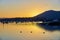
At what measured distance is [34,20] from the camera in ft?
105

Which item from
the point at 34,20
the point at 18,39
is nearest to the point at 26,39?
the point at 18,39

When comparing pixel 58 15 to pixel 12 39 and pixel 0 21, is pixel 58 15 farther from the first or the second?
pixel 12 39

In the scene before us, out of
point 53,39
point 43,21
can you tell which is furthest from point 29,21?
point 53,39

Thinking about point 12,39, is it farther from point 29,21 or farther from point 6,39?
point 29,21

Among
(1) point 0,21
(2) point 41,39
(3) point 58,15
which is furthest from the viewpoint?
(3) point 58,15

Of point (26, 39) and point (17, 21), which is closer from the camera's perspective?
point (26, 39)

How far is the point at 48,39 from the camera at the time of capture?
1230 centimetres

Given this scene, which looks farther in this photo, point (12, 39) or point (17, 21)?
point (17, 21)

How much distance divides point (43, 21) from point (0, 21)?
494 centimetres

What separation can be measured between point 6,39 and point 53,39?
7.34ft

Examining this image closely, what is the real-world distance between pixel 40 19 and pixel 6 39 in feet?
63.3

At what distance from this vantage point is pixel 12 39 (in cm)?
1223

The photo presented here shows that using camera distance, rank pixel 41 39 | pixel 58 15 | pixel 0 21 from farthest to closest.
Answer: pixel 58 15, pixel 0 21, pixel 41 39

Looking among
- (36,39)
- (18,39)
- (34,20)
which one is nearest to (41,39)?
(36,39)
